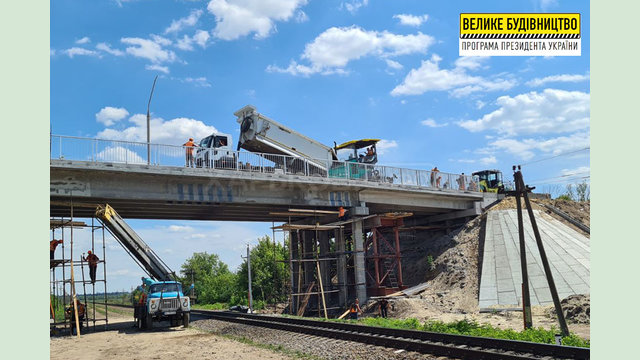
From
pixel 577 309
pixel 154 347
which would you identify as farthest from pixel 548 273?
pixel 154 347

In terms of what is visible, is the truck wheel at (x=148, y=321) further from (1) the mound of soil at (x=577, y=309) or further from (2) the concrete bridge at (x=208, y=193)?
(1) the mound of soil at (x=577, y=309)

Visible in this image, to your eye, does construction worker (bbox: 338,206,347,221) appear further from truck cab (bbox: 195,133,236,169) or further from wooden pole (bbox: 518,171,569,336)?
wooden pole (bbox: 518,171,569,336)

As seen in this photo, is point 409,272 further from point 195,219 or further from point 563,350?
point 563,350

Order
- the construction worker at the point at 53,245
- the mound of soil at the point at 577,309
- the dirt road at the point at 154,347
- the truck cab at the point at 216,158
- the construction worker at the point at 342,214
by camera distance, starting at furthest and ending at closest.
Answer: the construction worker at the point at 342,214, the truck cab at the point at 216,158, the construction worker at the point at 53,245, the mound of soil at the point at 577,309, the dirt road at the point at 154,347

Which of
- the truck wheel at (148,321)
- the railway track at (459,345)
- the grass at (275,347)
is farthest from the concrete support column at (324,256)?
the railway track at (459,345)

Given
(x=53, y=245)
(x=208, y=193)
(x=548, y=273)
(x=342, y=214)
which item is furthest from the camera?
(x=342, y=214)

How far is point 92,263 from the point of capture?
79.2ft

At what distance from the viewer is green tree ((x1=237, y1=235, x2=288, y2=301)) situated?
42.0m

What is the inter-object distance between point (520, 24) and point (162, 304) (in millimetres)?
19872

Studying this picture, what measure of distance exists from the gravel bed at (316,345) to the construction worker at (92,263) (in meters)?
7.09

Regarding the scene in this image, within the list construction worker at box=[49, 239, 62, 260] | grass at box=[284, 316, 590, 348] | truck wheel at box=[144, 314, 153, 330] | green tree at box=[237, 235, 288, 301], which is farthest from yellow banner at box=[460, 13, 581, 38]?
green tree at box=[237, 235, 288, 301]

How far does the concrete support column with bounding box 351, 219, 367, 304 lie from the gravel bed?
35.4 feet

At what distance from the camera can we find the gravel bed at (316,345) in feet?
43.1

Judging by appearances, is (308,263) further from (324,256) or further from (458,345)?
(458,345)
